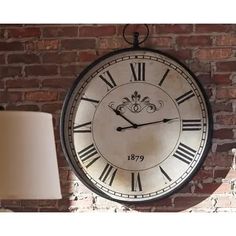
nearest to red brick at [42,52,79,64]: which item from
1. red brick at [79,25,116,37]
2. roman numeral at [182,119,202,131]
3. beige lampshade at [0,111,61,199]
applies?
red brick at [79,25,116,37]

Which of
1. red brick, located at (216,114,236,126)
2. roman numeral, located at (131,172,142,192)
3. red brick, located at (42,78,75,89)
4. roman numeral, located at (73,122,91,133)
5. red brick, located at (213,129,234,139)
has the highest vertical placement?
red brick, located at (42,78,75,89)

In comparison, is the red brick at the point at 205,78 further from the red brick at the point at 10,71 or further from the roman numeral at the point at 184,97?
the red brick at the point at 10,71

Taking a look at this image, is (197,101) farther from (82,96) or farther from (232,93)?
(82,96)

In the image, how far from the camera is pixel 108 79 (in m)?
2.53

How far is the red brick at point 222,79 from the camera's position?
8.29ft

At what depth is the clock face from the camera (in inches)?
97.6

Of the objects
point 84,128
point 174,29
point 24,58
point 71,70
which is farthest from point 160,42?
point 24,58

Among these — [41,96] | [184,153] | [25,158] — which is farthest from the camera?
[41,96]

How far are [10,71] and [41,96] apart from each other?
197 mm

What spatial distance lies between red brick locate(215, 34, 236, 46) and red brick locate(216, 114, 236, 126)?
34 cm

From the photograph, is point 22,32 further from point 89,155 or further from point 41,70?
point 89,155

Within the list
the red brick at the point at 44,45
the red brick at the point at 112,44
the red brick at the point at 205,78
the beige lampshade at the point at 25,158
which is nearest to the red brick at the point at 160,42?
the red brick at the point at 112,44

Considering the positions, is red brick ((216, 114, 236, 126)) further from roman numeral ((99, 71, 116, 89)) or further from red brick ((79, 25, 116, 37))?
red brick ((79, 25, 116, 37))
